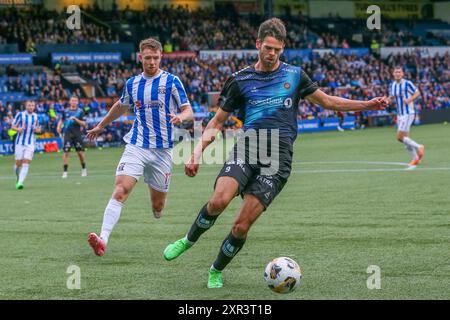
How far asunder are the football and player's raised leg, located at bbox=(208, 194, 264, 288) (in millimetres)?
495

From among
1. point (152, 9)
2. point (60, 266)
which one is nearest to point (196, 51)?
point (152, 9)

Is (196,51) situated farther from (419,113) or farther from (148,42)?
(148,42)

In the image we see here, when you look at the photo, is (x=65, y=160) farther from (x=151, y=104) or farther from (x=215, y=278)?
(x=215, y=278)

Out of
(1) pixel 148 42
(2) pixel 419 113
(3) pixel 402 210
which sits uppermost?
(1) pixel 148 42

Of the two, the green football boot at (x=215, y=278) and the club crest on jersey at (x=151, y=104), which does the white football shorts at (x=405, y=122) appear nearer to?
the club crest on jersey at (x=151, y=104)

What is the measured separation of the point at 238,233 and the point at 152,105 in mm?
3288

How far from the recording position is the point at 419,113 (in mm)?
51906

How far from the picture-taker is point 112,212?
10023mm

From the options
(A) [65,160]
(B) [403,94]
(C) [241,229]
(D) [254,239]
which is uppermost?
(C) [241,229]

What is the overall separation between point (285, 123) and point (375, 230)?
367 cm

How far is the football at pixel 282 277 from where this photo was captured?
7664mm

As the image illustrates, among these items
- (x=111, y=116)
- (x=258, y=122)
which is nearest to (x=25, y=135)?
(x=111, y=116)

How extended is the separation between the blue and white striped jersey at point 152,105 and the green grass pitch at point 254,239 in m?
1.38
